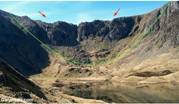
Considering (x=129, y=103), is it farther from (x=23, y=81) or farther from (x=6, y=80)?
(x=6, y=80)

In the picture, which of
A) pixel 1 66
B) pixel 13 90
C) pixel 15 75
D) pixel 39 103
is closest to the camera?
pixel 39 103

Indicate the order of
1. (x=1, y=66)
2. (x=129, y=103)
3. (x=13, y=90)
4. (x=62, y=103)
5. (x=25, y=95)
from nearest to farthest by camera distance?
(x=25, y=95)
(x=13, y=90)
(x=62, y=103)
(x=1, y=66)
(x=129, y=103)

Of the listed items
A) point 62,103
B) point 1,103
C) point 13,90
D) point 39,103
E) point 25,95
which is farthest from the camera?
point 62,103

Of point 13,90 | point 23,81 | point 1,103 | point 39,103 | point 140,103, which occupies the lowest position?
point 1,103

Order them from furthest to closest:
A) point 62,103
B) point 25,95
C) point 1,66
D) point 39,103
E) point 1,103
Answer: point 1,66 → point 62,103 → point 25,95 → point 39,103 → point 1,103

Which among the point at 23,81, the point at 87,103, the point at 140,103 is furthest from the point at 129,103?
the point at 23,81

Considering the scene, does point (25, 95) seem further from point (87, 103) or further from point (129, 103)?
point (129, 103)

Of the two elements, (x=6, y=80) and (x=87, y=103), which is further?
(x=87, y=103)

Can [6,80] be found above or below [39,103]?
above

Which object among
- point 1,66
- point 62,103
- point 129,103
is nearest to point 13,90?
point 62,103
